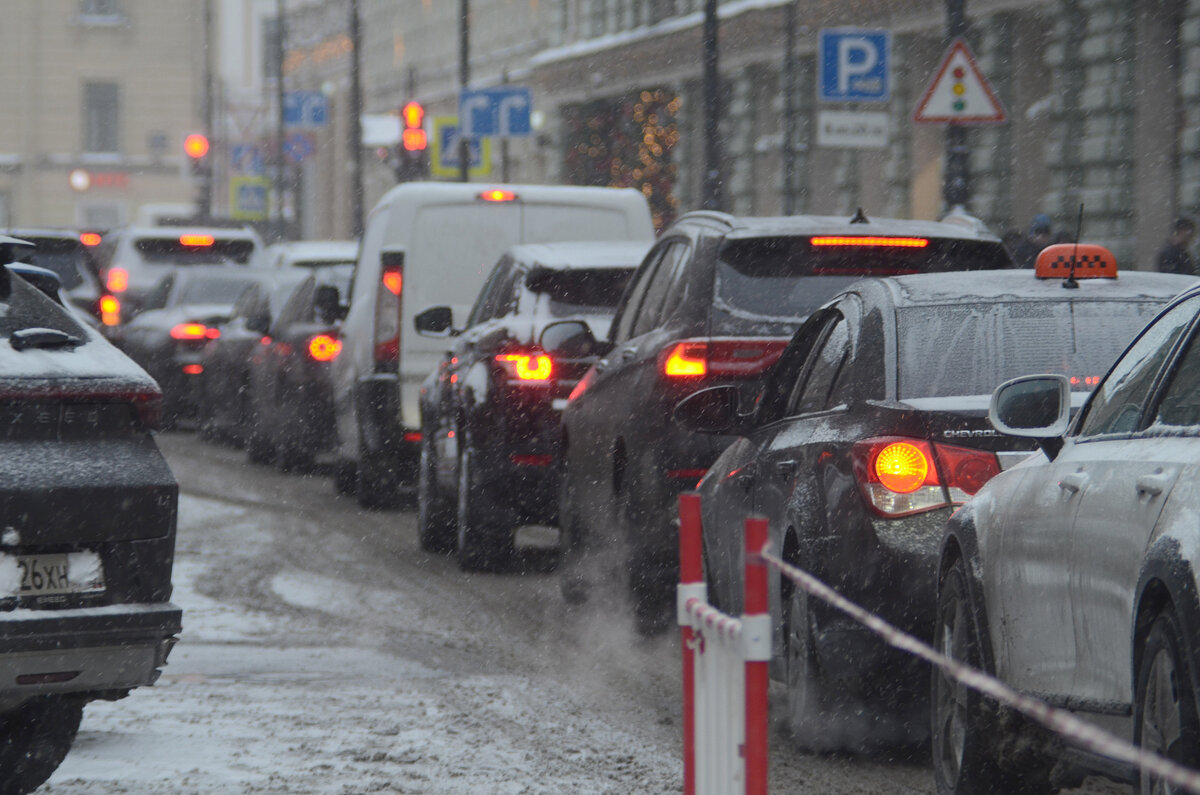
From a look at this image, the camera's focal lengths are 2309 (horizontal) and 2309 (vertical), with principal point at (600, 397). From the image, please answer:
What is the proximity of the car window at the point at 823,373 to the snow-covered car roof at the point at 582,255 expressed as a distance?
4.10m

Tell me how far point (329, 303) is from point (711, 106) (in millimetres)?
6038

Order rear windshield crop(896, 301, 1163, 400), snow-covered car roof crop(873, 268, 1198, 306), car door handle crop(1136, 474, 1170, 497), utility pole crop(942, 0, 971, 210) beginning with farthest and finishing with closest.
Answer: utility pole crop(942, 0, 971, 210) < snow-covered car roof crop(873, 268, 1198, 306) < rear windshield crop(896, 301, 1163, 400) < car door handle crop(1136, 474, 1170, 497)

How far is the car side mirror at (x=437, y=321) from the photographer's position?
13914 millimetres

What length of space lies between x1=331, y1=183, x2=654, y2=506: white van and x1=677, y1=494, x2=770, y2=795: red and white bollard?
1012 centimetres

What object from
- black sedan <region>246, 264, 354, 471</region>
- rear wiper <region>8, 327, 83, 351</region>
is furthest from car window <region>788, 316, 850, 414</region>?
black sedan <region>246, 264, 354, 471</region>

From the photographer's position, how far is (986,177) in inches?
1196

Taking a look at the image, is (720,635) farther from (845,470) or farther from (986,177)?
(986,177)

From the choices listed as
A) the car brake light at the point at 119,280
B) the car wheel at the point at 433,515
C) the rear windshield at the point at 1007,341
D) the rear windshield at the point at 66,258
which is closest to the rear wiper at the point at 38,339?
the rear windshield at the point at 1007,341

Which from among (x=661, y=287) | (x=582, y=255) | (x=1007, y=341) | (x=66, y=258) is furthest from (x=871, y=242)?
(x=66, y=258)

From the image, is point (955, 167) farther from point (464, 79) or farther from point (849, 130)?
point (464, 79)

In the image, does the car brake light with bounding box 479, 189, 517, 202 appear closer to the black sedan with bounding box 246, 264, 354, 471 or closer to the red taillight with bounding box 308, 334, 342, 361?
the black sedan with bounding box 246, 264, 354, 471

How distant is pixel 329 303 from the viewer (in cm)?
1697

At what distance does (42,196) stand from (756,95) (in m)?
47.2

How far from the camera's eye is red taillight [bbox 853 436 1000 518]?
6527 millimetres
